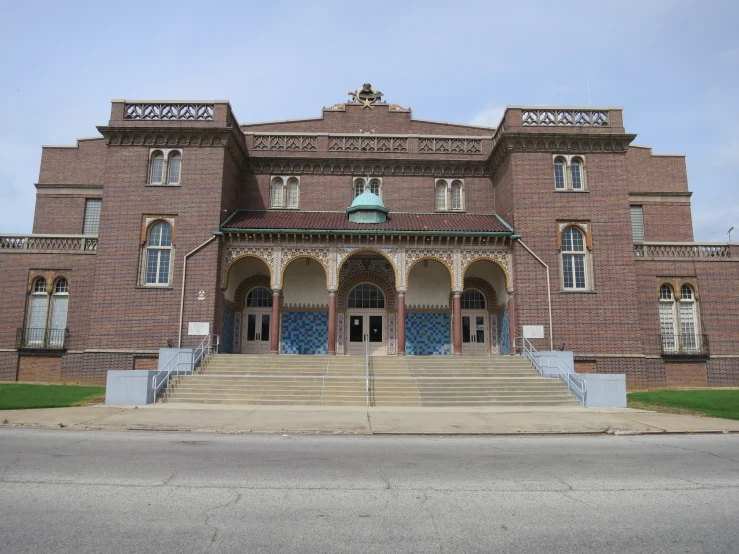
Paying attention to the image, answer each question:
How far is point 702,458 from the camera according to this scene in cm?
873

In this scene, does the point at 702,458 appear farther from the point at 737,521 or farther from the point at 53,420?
the point at 53,420

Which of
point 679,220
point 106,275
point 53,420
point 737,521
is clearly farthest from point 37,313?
point 679,220

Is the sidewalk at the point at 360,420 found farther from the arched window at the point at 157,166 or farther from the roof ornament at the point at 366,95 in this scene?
the roof ornament at the point at 366,95

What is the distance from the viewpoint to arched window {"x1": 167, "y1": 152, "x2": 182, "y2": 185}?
24.4 meters

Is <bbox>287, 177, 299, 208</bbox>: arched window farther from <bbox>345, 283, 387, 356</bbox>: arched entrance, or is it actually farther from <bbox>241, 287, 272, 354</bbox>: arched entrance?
<bbox>345, 283, 387, 356</bbox>: arched entrance

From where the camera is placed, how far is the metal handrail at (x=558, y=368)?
17984 mm

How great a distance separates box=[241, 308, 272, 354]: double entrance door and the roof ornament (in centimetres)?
1481

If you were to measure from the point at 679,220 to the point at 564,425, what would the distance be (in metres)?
22.9

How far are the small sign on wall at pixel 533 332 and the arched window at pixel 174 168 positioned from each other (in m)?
17.9

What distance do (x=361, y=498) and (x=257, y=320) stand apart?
21.7 meters

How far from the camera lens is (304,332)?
26391mm

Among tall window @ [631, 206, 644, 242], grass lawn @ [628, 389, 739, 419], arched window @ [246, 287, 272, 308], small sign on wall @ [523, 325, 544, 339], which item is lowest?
grass lawn @ [628, 389, 739, 419]

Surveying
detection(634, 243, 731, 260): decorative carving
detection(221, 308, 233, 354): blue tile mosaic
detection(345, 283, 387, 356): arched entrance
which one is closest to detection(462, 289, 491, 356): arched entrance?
detection(345, 283, 387, 356): arched entrance

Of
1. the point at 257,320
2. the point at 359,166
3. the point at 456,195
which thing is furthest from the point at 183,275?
the point at 456,195
